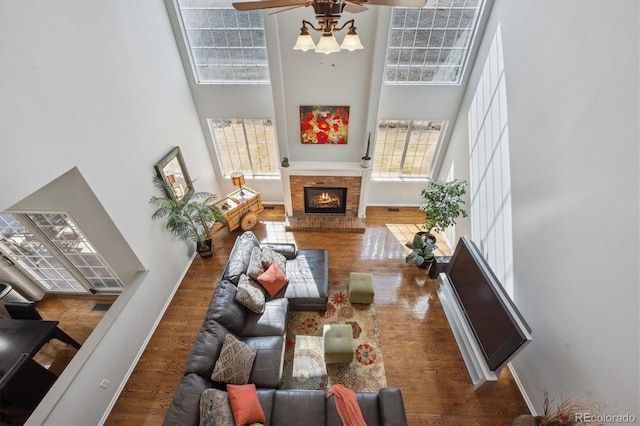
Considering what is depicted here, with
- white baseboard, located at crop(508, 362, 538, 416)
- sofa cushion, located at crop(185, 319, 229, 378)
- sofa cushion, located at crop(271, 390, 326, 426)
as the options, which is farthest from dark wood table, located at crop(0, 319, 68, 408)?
white baseboard, located at crop(508, 362, 538, 416)

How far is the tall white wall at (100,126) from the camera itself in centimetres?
232

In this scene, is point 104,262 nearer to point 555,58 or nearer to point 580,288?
point 580,288

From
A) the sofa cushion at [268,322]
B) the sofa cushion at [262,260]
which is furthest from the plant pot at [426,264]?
the sofa cushion at [268,322]

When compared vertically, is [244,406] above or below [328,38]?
below

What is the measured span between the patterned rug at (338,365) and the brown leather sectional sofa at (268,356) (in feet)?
0.78

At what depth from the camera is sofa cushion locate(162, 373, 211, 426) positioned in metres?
2.48

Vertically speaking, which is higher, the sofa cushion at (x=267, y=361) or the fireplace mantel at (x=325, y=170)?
the fireplace mantel at (x=325, y=170)

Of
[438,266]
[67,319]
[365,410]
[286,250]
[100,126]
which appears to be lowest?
[67,319]

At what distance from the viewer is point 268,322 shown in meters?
3.69

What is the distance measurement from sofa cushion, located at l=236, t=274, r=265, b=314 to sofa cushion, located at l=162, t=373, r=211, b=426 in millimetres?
1017

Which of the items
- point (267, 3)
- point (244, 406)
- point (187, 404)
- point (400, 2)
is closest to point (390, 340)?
point (244, 406)

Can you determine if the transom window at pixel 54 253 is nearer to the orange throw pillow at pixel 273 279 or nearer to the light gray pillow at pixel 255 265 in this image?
the light gray pillow at pixel 255 265

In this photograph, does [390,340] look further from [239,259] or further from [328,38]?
[328,38]

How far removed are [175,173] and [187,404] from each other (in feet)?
11.6
